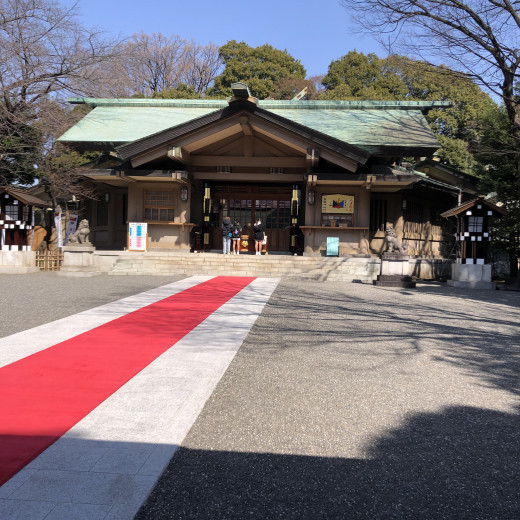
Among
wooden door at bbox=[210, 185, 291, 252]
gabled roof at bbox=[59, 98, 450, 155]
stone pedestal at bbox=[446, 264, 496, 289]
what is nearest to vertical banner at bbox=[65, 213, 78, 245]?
gabled roof at bbox=[59, 98, 450, 155]

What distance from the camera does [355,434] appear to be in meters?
2.99

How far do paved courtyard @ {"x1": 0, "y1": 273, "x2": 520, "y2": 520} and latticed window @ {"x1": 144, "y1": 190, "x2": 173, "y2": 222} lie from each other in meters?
10.1

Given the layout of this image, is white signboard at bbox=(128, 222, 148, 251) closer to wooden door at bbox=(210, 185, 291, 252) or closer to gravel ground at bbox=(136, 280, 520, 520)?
wooden door at bbox=(210, 185, 291, 252)

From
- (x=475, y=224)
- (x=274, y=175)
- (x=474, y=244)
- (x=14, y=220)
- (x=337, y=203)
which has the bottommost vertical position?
(x=474, y=244)

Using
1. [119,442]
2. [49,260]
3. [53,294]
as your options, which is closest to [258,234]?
[49,260]

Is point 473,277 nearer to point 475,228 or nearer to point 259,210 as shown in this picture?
point 475,228

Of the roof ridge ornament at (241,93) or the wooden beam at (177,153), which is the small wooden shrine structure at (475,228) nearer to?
the roof ridge ornament at (241,93)

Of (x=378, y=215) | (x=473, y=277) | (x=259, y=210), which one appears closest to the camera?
(x=473, y=277)

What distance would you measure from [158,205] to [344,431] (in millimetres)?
14584

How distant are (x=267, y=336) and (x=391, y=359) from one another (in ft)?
5.65

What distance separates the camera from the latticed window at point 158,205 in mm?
16453

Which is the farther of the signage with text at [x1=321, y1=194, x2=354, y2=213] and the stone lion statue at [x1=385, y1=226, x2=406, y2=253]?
the signage with text at [x1=321, y1=194, x2=354, y2=213]

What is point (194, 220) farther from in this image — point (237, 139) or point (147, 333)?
point (147, 333)

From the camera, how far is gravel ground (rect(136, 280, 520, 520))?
2.22m
